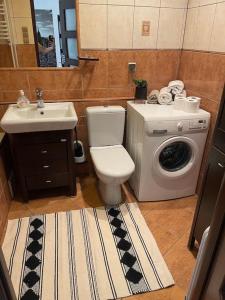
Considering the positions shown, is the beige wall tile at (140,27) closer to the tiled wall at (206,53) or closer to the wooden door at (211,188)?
the tiled wall at (206,53)

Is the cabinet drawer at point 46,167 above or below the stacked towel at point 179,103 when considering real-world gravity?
below

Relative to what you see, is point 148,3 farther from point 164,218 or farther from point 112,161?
point 164,218

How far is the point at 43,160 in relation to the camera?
1.96 metres

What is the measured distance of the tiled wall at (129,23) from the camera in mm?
1939

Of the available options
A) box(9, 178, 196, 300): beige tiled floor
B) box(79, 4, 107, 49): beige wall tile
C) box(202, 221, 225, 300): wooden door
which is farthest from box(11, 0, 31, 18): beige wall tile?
box(202, 221, 225, 300): wooden door

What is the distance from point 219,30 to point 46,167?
1810 millimetres

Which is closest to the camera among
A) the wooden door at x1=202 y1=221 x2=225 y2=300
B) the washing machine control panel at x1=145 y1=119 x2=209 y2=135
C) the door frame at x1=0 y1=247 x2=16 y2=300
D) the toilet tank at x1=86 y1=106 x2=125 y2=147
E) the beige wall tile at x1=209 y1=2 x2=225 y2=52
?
the wooden door at x1=202 y1=221 x2=225 y2=300

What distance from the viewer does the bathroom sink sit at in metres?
1.69

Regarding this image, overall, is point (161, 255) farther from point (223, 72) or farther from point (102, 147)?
point (223, 72)

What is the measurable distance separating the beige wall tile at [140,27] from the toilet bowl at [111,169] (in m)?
1.02

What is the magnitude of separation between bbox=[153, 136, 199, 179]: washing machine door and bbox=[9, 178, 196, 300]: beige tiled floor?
34 centimetres

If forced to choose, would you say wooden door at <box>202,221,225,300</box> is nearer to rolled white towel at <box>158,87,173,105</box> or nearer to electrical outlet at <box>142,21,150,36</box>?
rolled white towel at <box>158,87,173,105</box>

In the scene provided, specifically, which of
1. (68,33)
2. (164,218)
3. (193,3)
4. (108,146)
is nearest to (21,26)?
(68,33)

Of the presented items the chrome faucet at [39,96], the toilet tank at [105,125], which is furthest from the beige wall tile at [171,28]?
the chrome faucet at [39,96]
